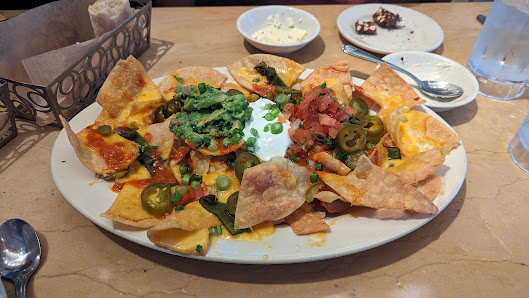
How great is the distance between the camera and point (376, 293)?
1593 millimetres

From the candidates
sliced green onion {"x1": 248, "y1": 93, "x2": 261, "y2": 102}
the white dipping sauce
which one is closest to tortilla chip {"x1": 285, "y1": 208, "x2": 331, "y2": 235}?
sliced green onion {"x1": 248, "y1": 93, "x2": 261, "y2": 102}

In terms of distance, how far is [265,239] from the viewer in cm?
156

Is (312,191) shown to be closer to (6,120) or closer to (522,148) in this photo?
(522,148)

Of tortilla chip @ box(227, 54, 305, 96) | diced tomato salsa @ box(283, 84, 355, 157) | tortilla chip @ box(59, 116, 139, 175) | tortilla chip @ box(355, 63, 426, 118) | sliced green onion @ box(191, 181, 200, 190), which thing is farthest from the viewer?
tortilla chip @ box(227, 54, 305, 96)

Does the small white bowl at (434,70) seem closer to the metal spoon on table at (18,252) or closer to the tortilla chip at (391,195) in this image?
the tortilla chip at (391,195)

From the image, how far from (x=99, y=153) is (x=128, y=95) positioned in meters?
0.46

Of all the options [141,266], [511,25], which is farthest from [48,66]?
[511,25]

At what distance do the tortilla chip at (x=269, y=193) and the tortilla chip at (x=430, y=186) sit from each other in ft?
1.85

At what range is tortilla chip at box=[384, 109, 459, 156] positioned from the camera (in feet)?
6.54

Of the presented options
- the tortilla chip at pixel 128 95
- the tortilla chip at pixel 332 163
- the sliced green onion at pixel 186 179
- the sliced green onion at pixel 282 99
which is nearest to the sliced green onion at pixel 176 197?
the sliced green onion at pixel 186 179

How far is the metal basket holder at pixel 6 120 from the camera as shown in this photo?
2.08 m

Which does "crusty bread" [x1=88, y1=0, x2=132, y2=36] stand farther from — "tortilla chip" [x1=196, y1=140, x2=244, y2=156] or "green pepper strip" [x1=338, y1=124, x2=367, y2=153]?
"green pepper strip" [x1=338, y1=124, x2=367, y2=153]

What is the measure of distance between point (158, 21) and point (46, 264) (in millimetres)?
2654

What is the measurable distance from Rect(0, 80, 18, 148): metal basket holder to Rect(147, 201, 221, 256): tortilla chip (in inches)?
51.7
